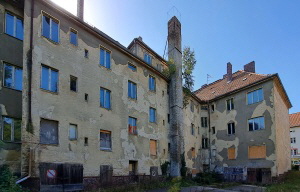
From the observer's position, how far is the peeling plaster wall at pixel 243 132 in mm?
29922

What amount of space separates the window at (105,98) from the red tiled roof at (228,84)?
17425 mm

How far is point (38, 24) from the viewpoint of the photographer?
16797 millimetres

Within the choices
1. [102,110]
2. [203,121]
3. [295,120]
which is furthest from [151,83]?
[295,120]

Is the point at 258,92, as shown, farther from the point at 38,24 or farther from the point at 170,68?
the point at 38,24

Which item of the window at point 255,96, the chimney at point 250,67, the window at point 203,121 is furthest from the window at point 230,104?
the chimney at point 250,67

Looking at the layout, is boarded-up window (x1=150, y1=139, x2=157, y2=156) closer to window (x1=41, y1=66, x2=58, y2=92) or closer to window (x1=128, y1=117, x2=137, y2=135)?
window (x1=128, y1=117, x2=137, y2=135)

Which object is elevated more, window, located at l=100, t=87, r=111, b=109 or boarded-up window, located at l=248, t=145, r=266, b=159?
window, located at l=100, t=87, r=111, b=109

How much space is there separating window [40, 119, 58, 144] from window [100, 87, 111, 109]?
4538 millimetres

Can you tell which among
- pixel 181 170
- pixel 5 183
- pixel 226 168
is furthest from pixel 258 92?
pixel 5 183

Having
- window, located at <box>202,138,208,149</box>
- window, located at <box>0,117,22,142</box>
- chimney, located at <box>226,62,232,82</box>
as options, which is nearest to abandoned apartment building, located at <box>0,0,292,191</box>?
window, located at <box>0,117,22,142</box>

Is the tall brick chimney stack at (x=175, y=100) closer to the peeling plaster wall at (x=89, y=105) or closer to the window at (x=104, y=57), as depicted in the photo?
the peeling plaster wall at (x=89, y=105)

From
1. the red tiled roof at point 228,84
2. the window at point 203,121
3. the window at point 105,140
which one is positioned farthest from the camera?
the window at point 203,121

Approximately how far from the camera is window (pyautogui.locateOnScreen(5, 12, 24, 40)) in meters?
16.1

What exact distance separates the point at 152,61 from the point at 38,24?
15722mm
